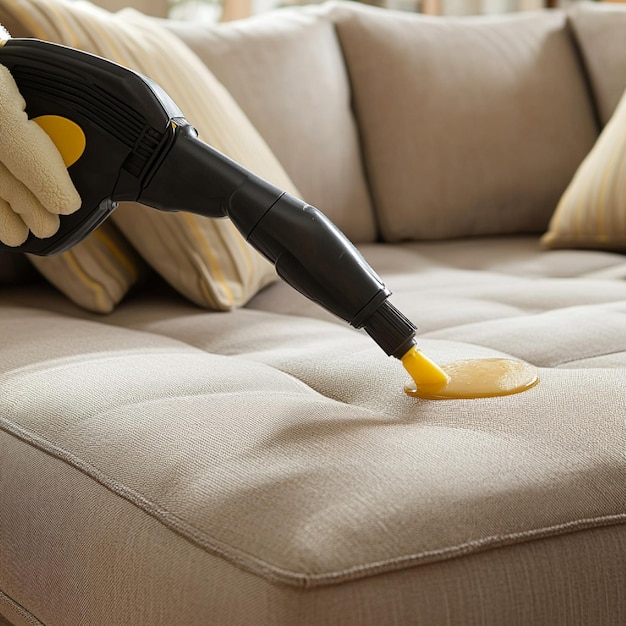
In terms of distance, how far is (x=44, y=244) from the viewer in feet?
2.79

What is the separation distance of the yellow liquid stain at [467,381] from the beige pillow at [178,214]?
485 millimetres

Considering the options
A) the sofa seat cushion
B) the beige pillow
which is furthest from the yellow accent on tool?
the beige pillow

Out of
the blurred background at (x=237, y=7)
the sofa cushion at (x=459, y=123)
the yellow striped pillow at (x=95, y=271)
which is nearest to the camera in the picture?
the yellow striped pillow at (x=95, y=271)

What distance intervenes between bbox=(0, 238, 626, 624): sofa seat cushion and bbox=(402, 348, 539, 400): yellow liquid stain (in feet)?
0.05

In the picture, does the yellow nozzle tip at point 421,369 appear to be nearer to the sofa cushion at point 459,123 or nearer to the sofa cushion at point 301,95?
the sofa cushion at point 301,95

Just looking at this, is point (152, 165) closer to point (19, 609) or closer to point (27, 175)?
point (27, 175)

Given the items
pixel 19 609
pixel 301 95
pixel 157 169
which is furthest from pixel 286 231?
pixel 301 95

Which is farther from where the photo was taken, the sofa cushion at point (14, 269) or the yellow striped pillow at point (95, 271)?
the sofa cushion at point (14, 269)

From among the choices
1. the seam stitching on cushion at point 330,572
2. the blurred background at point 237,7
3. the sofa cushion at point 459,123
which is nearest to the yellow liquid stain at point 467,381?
the seam stitching on cushion at point 330,572

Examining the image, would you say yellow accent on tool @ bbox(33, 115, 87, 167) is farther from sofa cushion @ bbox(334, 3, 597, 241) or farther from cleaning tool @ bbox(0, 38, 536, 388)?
sofa cushion @ bbox(334, 3, 597, 241)

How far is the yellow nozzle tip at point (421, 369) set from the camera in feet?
2.67

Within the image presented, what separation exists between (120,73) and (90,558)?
393 mm

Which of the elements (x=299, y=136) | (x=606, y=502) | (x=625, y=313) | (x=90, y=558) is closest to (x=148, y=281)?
(x=299, y=136)

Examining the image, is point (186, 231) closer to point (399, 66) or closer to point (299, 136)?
point (299, 136)
